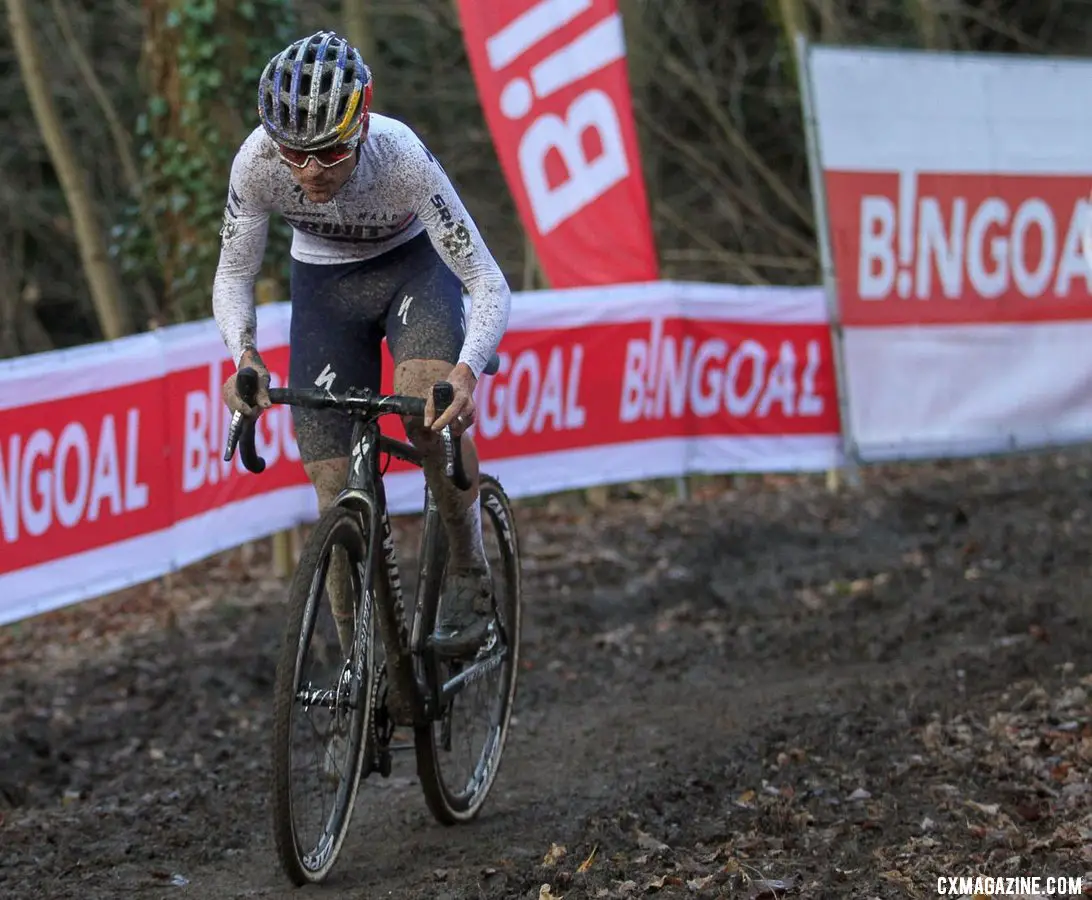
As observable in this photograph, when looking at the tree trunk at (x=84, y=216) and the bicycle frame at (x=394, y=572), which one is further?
the tree trunk at (x=84, y=216)

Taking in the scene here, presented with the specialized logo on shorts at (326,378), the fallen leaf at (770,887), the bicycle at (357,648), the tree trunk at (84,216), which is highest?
Result: the specialized logo on shorts at (326,378)

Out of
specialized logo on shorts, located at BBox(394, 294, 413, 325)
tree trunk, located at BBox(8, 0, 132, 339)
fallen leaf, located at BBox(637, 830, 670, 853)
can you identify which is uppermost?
specialized logo on shorts, located at BBox(394, 294, 413, 325)

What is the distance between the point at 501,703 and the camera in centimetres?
573

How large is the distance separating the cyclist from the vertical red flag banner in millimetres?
5344

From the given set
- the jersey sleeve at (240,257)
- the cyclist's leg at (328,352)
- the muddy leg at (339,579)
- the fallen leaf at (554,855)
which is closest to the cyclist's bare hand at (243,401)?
the jersey sleeve at (240,257)

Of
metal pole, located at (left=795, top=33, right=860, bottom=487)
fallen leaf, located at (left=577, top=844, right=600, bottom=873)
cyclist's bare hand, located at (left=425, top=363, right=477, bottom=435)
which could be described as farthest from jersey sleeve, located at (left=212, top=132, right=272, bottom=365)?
metal pole, located at (left=795, top=33, right=860, bottom=487)

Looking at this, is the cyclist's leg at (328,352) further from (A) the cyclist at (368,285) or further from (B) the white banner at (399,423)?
(B) the white banner at (399,423)

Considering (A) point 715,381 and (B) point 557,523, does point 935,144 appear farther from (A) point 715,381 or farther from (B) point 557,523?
(B) point 557,523

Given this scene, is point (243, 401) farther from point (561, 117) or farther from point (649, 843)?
point (561, 117)

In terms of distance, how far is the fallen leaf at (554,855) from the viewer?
4684 mm

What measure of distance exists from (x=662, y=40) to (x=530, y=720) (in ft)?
48.9

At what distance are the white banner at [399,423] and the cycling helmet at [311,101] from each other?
3217 millimetres

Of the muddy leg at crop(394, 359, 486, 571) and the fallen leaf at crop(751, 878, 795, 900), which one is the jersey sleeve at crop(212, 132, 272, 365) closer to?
the muddy leg at crop(394, 359, 486, 571)

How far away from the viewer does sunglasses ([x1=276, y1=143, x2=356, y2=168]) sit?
4.42 meters
